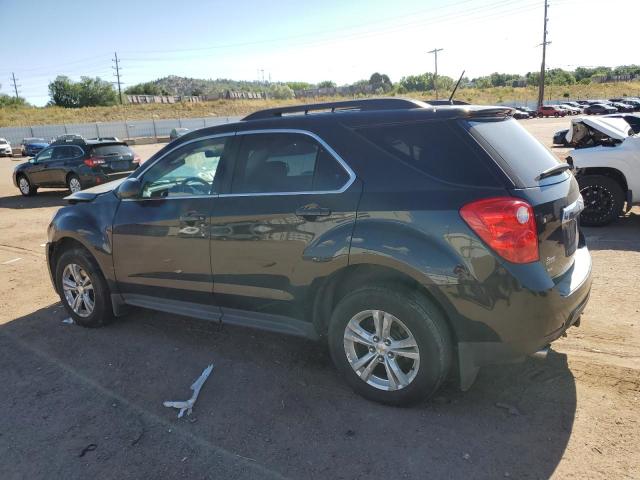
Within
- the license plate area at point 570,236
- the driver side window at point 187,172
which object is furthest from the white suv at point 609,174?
the driver side window at point 187,172

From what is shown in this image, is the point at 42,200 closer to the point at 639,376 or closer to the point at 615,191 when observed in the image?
the point at 615,191

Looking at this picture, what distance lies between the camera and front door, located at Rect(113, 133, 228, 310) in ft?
12.6

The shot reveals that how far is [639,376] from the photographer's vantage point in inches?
132

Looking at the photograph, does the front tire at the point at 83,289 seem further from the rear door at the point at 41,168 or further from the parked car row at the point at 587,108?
the parked car row at the point at 587,108

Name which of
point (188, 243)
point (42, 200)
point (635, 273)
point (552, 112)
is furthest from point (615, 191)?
point (552, 112)

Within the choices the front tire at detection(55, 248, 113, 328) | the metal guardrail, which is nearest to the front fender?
the front tire at detection(55, 248, 113, 328)

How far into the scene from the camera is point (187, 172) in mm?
4133

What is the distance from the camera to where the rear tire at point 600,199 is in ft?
24.0

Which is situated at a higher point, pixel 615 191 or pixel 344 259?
pixel 344 259

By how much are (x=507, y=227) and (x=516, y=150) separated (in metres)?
0.63

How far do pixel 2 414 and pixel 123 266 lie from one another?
143 cm

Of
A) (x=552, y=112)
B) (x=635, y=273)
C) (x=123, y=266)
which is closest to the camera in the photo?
(x=123, y=266)

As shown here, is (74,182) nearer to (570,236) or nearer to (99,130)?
(570,236)

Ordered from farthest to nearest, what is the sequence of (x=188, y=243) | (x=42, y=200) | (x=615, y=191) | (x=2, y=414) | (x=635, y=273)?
(x=42, y=200) < (x=615, y=191) < (x=635, y=273) < (x=188, y=243) < (x=2, y=414)
